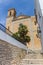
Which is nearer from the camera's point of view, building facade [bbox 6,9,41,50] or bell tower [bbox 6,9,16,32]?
building facade [bbox 6,9,41,50]

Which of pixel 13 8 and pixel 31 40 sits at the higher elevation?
pixel 13 8

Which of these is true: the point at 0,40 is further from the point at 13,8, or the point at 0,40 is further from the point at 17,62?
the point at 13,8

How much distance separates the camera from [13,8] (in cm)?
4362

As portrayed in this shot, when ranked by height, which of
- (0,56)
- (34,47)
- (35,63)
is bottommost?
(34,47)

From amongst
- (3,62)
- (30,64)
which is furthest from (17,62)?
(3,62)

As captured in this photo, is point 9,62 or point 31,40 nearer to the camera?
point 9,62

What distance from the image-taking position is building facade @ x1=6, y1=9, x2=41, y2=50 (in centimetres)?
3406

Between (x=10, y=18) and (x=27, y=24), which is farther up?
(x=10, y=18)

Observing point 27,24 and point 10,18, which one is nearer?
point 27,24

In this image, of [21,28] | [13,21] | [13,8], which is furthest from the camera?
[13,8]

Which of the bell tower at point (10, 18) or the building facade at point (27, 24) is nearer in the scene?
the building facade at point (27, 24)

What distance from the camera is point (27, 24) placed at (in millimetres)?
37375

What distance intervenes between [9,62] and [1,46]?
1057 mm

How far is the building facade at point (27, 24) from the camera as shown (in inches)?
1341
